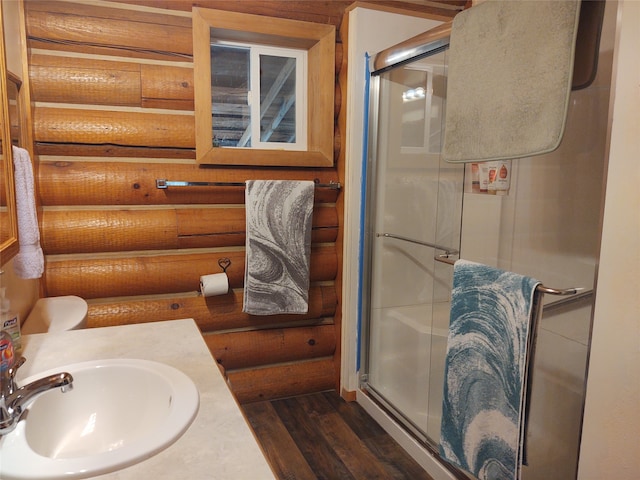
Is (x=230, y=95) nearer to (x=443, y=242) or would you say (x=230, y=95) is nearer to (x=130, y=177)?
(x=130, y=177)

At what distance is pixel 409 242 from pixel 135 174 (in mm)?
1388

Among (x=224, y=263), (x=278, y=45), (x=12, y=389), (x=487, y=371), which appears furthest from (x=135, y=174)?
(x=487, y=371)

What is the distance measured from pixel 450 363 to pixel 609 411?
0.50 metres

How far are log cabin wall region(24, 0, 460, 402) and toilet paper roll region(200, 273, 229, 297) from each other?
3.5 inches

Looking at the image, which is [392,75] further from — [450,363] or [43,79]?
[43,79]

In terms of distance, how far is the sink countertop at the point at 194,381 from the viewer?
77 centimetres

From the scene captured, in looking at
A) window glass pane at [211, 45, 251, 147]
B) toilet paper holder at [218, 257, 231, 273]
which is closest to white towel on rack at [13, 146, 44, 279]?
toilet paper holder at [218, 257, 231, 273]

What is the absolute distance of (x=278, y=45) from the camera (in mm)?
2457

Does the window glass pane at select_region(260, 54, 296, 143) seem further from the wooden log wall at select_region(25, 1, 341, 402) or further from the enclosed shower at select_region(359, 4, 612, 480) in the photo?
the enclosed shower at select_region(359, 4, 612, 480)

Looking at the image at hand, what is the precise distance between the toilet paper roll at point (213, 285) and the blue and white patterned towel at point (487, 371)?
1155 mm

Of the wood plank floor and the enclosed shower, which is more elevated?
the enclosed shower

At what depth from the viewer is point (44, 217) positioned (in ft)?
6.77

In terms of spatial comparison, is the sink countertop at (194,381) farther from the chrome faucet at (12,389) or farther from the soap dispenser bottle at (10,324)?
the chrome faucet at (12,389)

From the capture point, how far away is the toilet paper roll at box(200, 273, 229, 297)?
224 cm
